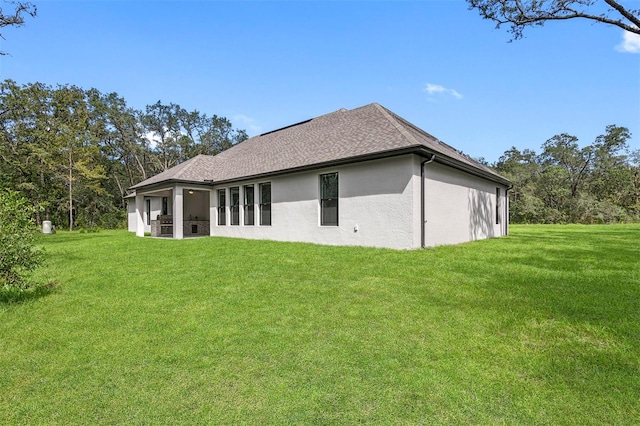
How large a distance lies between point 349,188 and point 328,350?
798cm

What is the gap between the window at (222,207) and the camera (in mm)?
15875

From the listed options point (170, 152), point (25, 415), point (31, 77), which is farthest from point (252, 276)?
point (170, 152)

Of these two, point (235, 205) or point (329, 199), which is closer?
point (329, 199)

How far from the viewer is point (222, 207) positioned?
16172 millimetres

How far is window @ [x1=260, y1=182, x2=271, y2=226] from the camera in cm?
1368

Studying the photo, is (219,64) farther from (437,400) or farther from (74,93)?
(74,93)

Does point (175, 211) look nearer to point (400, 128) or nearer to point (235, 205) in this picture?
point (235, 205)

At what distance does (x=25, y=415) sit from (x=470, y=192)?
14131mm

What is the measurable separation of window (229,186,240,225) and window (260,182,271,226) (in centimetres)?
178

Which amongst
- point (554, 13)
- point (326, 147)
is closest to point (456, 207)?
point (326, 147)

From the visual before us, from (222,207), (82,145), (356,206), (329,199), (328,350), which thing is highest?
(82,145)

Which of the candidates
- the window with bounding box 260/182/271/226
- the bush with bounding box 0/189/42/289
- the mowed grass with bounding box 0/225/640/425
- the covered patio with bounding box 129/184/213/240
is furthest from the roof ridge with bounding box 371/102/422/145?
the covered patio with bounding box 129/184/213/240

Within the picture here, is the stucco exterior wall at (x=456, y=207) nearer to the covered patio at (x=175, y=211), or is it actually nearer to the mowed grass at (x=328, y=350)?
the mowed grass at (x=328, y=350)

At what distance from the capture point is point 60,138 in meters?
26.1
